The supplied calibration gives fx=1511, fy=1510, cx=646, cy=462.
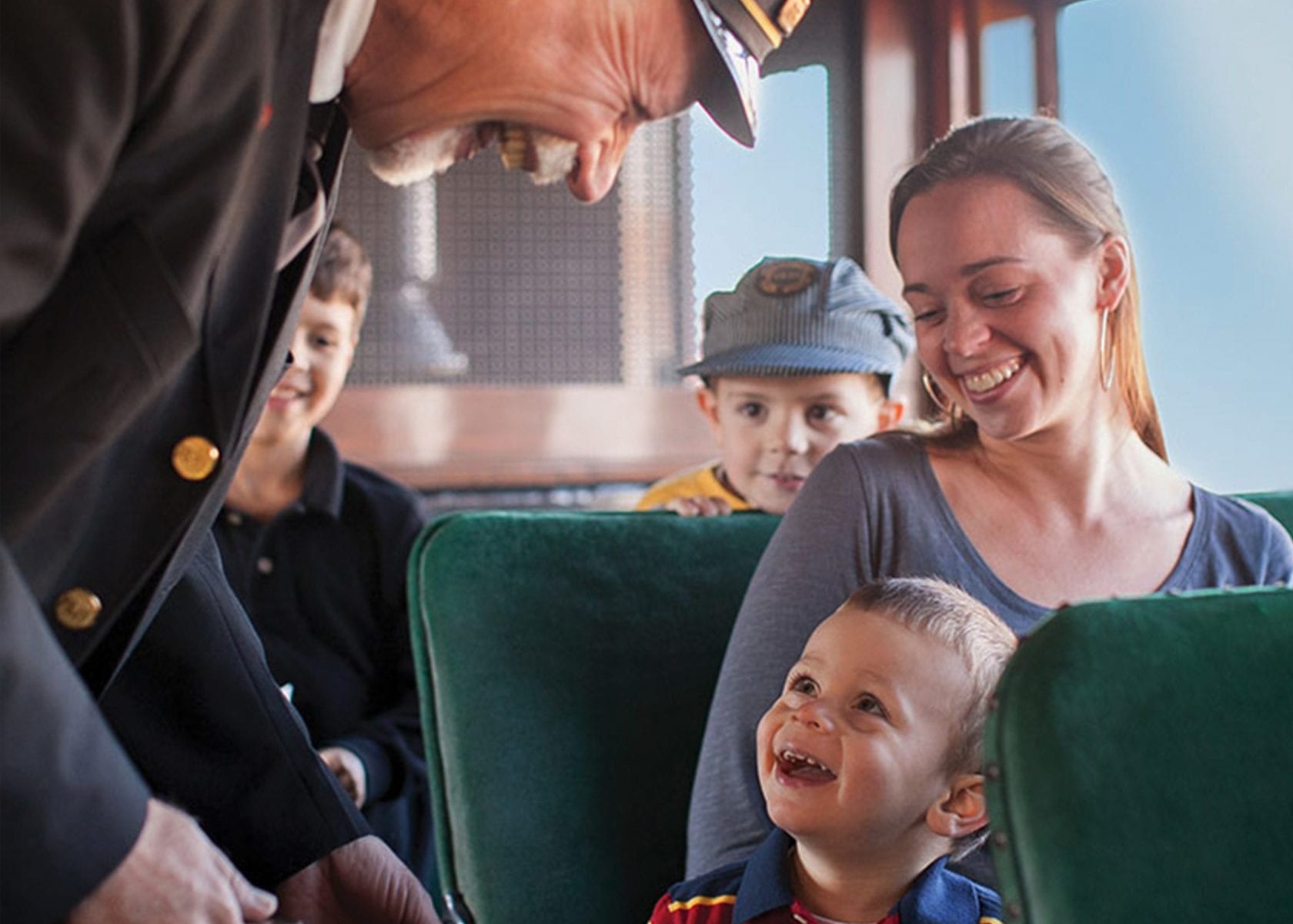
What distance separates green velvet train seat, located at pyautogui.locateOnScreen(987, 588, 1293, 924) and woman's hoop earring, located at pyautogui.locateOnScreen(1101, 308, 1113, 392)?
517mm

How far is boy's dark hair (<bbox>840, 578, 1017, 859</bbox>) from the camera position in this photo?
1.19 meters

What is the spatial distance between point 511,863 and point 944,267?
72 centimetres

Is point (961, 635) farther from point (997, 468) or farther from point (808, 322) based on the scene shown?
point (808, 322)

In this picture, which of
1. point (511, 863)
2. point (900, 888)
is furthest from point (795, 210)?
point (900, 888)

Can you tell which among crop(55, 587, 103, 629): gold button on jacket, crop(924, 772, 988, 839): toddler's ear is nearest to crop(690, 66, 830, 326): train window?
crop(924, 772, 988, 839): toddler's ear

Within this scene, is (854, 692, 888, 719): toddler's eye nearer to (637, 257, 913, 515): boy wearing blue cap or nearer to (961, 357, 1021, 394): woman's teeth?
(961, 357, 1021, 394): woman's teeth

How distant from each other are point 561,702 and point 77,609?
0.73 metres

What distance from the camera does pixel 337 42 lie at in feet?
3.02

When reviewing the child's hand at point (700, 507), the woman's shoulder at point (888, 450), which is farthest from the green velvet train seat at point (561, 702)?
the woman's shoulder at point (888, 450)

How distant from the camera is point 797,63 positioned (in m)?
2.36

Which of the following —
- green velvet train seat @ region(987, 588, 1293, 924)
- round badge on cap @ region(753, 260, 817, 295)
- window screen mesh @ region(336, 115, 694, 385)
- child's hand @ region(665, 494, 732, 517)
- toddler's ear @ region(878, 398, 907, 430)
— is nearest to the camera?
green velvet train seat @ region(987, 588, 1293, 924)

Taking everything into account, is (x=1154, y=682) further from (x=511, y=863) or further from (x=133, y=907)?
(x=511, y=863)

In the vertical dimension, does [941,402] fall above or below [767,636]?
above

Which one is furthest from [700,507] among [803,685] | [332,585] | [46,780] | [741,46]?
[46,780]
